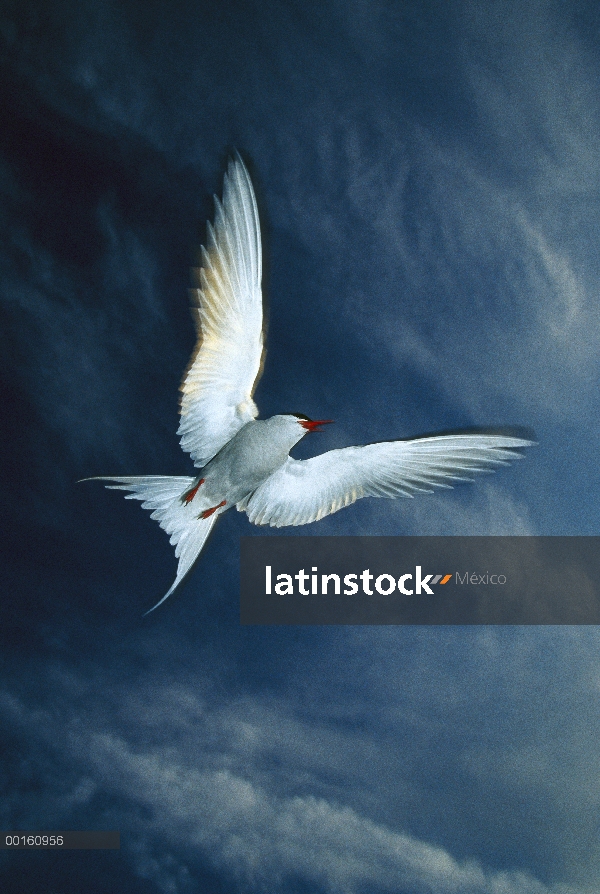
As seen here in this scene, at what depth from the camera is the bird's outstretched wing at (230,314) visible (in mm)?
1276

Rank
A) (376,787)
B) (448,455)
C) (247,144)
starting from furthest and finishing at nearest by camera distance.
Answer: (247,144), (376,787), (448,455)

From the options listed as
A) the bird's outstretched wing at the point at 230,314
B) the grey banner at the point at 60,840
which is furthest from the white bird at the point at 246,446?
the grey banner at the point at 60,840

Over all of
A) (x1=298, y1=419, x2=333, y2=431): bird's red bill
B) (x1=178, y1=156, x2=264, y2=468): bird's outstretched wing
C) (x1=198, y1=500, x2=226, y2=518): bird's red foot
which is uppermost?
(x1=178, y1=156, x2=264, y2=468): bird's outstretched wing

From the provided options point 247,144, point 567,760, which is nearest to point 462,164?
point 247,144

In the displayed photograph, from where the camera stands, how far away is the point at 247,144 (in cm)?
152

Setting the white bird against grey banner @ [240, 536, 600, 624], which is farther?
grey banner @ [240, 536, 600, 624]

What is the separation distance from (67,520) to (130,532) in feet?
0.43

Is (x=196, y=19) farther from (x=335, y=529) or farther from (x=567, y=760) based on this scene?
(x=567, y=760)

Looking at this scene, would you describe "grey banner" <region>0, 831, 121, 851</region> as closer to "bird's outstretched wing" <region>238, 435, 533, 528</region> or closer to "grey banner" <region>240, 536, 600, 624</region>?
"grey banner" <region>240, 536, 600, 624</region>

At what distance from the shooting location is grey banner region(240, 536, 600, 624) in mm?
1413

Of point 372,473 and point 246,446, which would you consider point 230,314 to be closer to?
point 246,446

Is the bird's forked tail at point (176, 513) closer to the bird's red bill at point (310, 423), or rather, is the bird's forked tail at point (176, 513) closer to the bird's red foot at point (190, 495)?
the bird's red foot at point (190, 495)

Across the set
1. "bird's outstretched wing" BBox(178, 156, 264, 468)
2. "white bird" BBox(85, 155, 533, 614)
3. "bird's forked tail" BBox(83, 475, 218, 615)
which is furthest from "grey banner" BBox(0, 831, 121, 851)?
"bird's outstretched wing" BBox(178, 156, 264, 468)

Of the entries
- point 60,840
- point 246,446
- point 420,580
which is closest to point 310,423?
point 246,446
